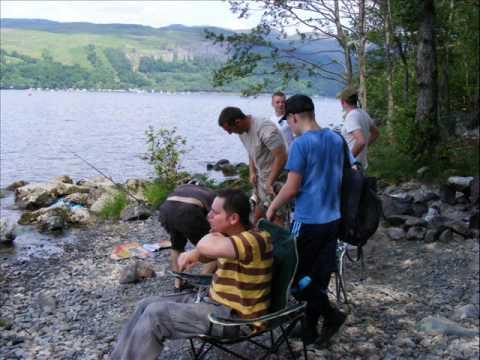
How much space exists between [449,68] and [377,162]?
1124cm

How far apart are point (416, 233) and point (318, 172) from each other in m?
4.23

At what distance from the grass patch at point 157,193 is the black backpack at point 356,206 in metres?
7.98

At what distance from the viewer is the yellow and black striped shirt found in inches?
146

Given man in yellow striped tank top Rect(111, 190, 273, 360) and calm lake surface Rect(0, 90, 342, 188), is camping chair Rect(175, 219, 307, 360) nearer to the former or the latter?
man in yellow striped tank top Rect(111, 190, 273, 360)

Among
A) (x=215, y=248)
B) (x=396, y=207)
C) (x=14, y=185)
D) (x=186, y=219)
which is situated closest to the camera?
(x=215, y=248)

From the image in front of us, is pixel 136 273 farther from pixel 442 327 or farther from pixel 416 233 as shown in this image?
pixel 416 233

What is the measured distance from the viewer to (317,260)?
4.54 m

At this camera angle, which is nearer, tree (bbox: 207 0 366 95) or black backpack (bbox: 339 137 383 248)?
black backpack (bbox: 339 137 383 248)

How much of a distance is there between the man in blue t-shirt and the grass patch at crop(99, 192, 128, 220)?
835 centimetres

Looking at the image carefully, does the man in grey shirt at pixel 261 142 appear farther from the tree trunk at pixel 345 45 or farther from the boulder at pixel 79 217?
the tree trunk at pixel 345 45

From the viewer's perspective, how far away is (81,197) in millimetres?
16391

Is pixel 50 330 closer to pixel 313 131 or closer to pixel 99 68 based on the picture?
pixel 313 131

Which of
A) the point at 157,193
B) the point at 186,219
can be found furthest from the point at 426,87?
the point at 186,219

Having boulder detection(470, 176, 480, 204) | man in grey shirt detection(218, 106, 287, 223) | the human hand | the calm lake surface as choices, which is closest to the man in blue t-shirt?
the human hand
